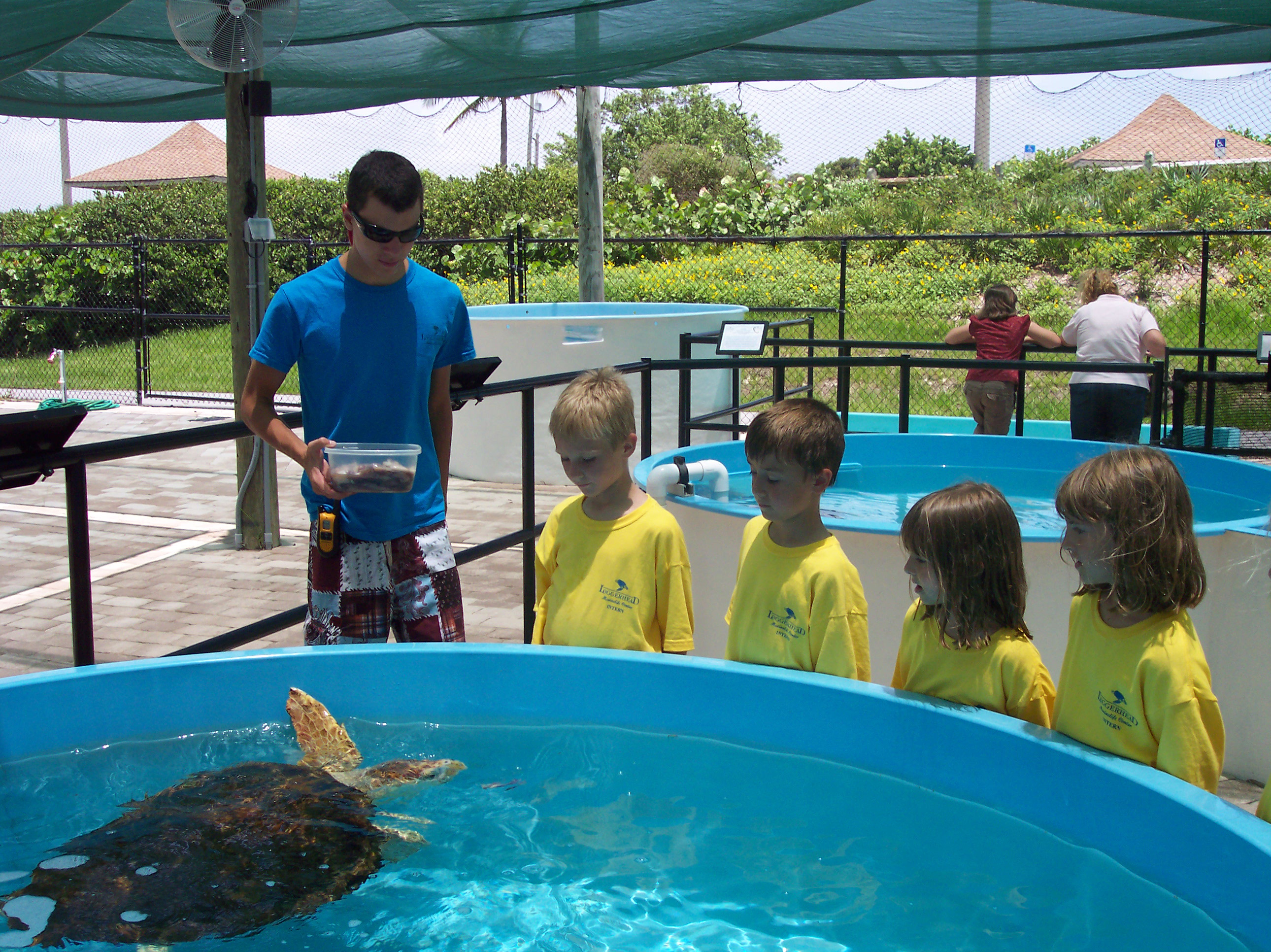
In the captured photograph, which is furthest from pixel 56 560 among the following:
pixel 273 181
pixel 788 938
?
pixel 273 181

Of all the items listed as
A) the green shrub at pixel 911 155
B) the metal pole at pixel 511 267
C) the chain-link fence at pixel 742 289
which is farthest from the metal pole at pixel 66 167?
the green shrub at pixel 911 155

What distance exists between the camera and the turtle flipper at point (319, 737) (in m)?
2.48

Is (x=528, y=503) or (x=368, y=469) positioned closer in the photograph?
(x=368, y=469)

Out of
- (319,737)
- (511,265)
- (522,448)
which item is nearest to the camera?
(319,737)

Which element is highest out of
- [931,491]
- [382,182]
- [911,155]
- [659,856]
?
[911,155]

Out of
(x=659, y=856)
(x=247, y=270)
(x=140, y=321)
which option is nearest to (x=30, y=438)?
(x=659, y=856)

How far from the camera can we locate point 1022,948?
1874mm

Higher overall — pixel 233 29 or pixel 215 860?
pixel 233 29

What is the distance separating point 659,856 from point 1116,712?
909mm

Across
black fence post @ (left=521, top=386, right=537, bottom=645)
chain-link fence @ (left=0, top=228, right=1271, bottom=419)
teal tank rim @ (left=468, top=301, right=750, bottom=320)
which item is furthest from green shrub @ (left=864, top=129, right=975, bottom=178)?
black fence post @ (left=521, top=386, right=537, bottom=645)

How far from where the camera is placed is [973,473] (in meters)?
6.34

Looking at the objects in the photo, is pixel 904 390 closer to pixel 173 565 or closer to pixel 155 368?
→ pixel 173 565

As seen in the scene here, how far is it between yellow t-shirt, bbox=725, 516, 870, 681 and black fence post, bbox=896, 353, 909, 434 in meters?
2.96

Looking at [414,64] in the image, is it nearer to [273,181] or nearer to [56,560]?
[56,560]
